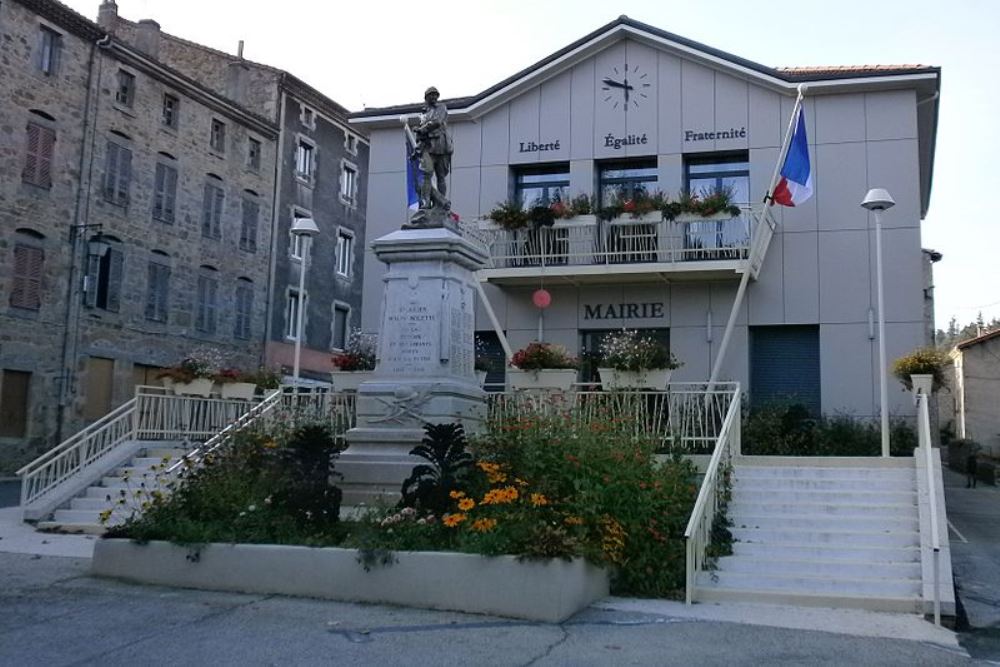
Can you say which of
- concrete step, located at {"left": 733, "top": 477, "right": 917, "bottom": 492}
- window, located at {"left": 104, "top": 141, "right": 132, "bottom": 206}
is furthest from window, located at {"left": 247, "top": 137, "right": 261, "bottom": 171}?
concrete step, located at {"left": 733, "top": 477, "right": 917, "bottom": 492}

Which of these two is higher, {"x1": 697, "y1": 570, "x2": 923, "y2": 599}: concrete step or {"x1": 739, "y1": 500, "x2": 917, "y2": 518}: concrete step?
{"x1": 739, "y1": 500, "x2": 917, "y2": 518}: concrete step

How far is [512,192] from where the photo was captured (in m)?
20.0

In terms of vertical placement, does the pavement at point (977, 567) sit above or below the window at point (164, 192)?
below

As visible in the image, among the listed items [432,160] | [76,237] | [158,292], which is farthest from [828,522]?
[158,292]

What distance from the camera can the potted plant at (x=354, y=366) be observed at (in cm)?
1501

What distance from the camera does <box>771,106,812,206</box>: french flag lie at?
16.0 m

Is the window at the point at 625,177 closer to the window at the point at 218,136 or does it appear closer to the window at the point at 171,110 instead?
the window at the point at 171,110

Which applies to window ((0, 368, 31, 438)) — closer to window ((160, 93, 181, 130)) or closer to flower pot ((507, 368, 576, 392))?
window ((160, 93, 181, 130))

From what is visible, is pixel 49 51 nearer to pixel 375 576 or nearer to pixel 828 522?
pixel 375 576

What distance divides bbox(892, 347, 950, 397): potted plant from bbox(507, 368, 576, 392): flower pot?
17.0 ft

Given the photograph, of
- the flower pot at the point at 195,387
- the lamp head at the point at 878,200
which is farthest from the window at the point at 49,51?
the lamp head at the point at 878,200

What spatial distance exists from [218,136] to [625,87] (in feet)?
58.6

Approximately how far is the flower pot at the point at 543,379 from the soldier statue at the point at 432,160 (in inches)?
128

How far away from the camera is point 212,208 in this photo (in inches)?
1259
